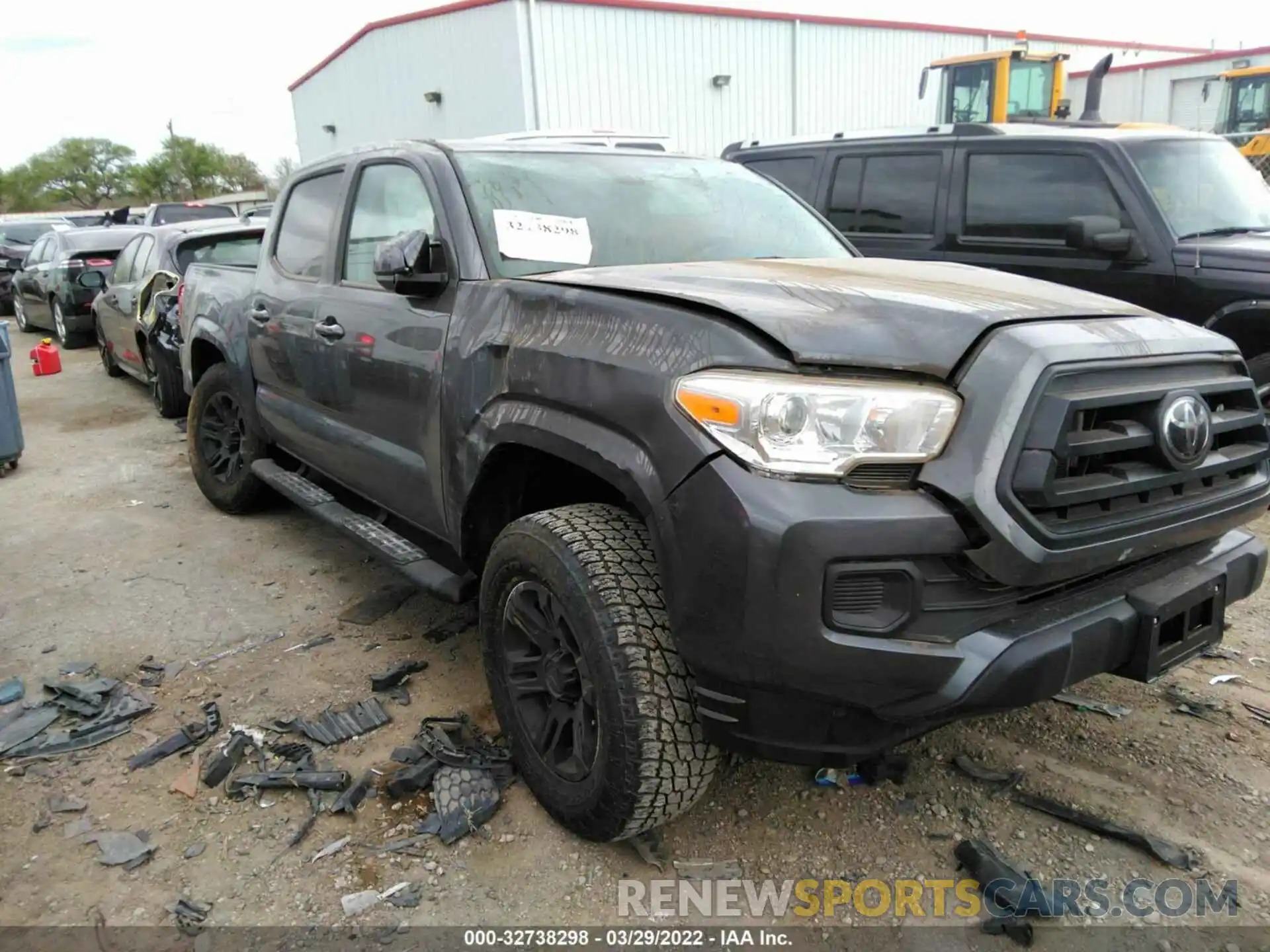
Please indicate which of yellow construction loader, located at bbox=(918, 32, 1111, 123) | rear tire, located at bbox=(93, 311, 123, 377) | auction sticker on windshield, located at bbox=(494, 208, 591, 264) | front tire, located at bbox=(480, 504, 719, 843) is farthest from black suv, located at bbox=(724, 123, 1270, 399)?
yellow construction loader, located at bbox=(918, 32, 1111, 123)

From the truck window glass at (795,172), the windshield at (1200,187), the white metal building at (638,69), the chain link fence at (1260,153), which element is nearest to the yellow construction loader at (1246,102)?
the chain link fence at (1260,153)

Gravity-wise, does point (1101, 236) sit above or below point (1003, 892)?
above

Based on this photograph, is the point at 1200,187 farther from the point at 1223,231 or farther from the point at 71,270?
the point at 71,270

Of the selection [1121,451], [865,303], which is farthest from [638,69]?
[1121,451]

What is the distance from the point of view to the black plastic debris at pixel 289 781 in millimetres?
2824

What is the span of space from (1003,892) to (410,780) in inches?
64.5

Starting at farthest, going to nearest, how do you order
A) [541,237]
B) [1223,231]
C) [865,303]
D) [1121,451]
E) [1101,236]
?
[1223,231]
[1101,236]
[541,237]
[865,303]
[1121,451]

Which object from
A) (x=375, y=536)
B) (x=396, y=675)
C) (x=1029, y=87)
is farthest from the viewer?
(x=1029, y=87)

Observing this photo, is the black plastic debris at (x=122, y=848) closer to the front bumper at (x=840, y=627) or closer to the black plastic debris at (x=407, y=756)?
the black plastic debris at (x=407, y=756)

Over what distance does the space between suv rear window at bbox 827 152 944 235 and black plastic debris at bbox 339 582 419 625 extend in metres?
3.94

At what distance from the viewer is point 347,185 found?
152 inches

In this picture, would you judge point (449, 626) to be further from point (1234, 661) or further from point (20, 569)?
point (1234, 661)

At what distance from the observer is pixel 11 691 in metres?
3.46

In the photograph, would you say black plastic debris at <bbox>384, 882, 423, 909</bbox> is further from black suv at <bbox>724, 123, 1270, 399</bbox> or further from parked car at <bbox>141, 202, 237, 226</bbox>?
→ parked car at <bbox>141, 202, 237, 226</bbox>
